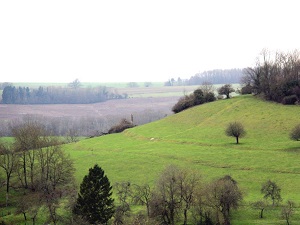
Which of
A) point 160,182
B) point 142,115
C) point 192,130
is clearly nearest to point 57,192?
point 160,182

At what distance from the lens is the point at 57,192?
57531 millimetres

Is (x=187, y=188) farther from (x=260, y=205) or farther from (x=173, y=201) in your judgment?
(x=260, y=205)

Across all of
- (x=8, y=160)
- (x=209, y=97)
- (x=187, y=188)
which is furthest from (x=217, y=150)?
(x=209, y=97)

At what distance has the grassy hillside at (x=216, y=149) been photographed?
57219mm

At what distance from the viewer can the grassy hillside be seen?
57.2 m

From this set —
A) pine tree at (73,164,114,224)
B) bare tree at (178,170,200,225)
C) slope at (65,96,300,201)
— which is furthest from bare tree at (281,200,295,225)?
pine tree at (73,164,114,224)

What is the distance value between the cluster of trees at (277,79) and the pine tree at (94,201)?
6423cm

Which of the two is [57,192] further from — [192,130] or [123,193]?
[192,130]

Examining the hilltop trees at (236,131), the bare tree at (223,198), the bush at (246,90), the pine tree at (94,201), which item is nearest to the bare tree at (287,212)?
the bare tree at (223,198)

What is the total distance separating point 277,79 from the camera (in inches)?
4043

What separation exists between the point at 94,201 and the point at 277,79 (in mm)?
71942

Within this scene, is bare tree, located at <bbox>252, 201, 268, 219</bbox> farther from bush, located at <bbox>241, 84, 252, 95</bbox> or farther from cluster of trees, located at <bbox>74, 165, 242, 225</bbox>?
bush, located at <bbox>241, 84, 252, 95</bbox>

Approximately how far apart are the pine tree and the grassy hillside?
47.3 ft

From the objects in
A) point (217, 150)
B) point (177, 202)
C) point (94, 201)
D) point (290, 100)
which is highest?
point (290, 100)
